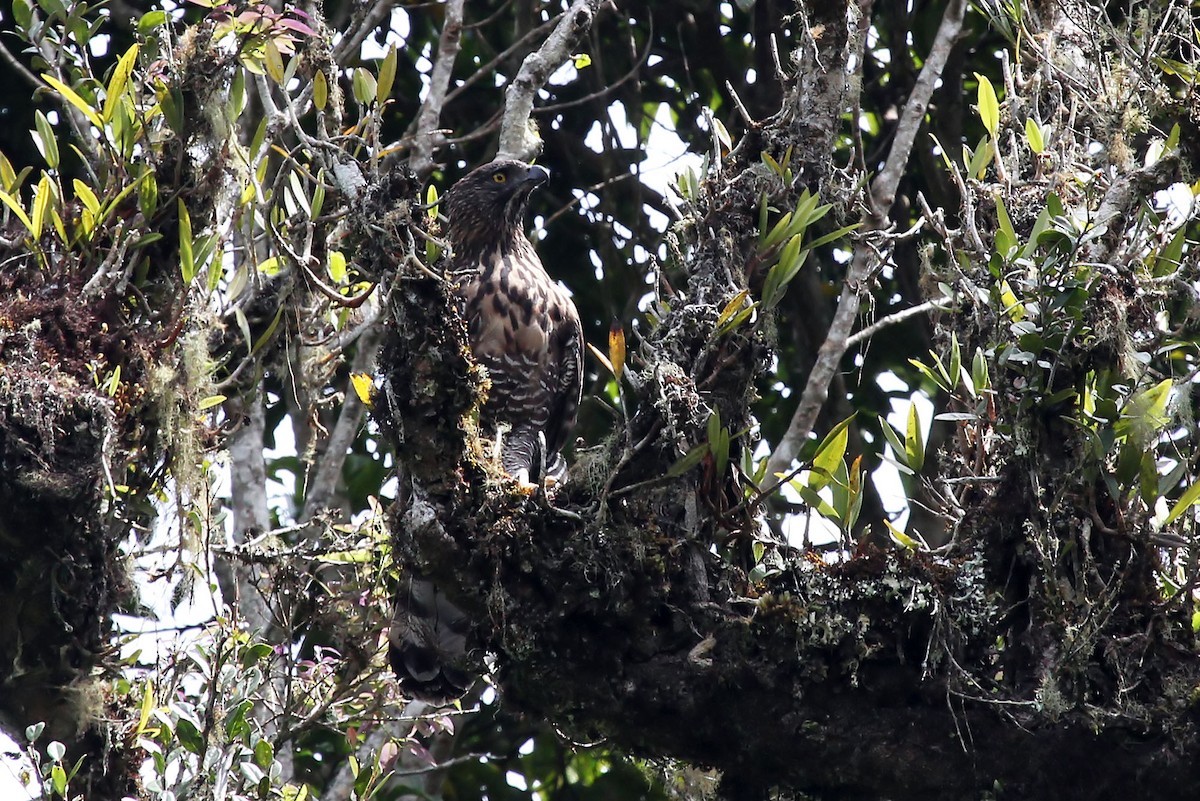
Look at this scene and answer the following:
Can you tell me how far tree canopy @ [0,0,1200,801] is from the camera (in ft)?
9.76

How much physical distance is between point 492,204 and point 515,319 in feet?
1.69

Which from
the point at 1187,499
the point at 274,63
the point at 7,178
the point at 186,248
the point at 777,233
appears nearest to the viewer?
the point at 1187,499

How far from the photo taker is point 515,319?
4.91 metres

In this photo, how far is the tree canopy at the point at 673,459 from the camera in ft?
9.76

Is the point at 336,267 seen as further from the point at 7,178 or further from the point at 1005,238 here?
the point at 1005,238

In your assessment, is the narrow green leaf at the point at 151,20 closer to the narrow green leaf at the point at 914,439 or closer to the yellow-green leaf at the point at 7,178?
the yellow-green leaf at the point at 7,178

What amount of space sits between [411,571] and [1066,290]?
1.61 meters

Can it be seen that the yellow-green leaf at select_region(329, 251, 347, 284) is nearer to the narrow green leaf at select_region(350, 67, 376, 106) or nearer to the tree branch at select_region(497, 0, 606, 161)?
the tree branch at select_region(497, 0, 606, 161)

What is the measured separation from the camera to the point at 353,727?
5.07 meters

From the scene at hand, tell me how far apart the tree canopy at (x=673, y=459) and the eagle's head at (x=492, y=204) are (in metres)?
0.16

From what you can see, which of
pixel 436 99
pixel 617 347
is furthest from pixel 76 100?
pixel 617 347

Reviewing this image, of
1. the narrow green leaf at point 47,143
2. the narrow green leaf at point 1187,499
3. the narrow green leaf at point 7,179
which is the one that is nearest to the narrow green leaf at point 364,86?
the narrow green leaf at point 47,143

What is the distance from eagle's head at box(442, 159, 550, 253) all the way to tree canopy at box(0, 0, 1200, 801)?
165mm

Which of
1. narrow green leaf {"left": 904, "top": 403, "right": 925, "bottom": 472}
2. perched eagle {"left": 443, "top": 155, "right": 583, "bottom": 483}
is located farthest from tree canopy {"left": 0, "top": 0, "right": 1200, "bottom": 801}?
perched eagle {"left": 443, "top": 155, "right": 583, "bottom": 483}
